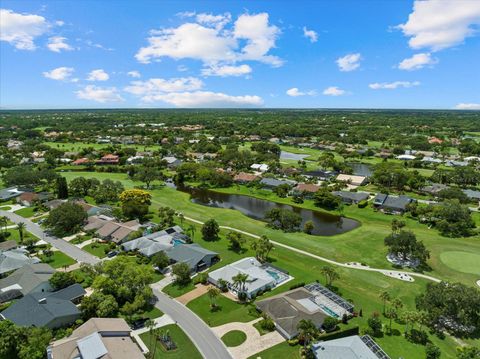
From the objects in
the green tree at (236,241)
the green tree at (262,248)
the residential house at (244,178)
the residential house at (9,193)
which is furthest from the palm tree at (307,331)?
the residential house at (9,193)

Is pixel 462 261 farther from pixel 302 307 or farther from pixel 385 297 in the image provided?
pixel 302 307

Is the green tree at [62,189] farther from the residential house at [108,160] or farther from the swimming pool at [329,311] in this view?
the swimming pool at [329,311]

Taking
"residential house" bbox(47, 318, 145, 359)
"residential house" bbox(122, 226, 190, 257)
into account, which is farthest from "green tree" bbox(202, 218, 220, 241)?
"residential house" bbox(47, 318, 145, 359)

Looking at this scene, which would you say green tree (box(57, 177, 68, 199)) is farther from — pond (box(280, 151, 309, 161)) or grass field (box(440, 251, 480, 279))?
pond (box(280, 151, 309, 161))

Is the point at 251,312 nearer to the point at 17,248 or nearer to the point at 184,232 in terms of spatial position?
the point at 184,232

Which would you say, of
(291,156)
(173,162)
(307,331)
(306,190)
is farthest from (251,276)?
(291,156)
